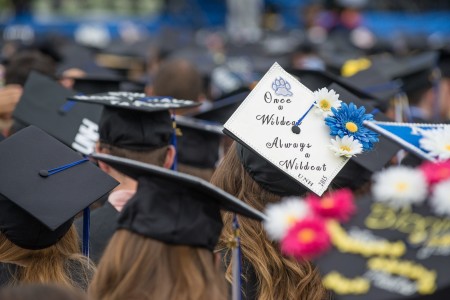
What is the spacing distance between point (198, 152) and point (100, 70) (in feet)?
8.18

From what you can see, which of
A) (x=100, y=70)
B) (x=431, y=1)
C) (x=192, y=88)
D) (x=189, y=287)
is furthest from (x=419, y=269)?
(x=431, y=1)

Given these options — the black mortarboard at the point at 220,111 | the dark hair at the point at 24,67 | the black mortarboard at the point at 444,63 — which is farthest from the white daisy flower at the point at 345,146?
the black mortarboard at the point at 444,63

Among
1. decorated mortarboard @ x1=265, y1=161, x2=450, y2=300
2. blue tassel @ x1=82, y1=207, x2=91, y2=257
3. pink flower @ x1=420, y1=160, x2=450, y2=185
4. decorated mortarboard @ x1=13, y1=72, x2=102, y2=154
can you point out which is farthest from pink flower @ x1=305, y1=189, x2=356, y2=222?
decorated mortarboard @ x1=13, y1=72, x2=102, y2=154

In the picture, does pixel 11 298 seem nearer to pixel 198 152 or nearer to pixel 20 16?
pixel 198 152

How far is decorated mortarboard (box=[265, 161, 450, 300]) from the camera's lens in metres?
Answer: 1.81

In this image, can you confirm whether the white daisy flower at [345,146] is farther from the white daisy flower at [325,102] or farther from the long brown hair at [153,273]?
the long brown hair at [153,273]

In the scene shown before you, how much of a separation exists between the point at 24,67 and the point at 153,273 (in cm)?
400

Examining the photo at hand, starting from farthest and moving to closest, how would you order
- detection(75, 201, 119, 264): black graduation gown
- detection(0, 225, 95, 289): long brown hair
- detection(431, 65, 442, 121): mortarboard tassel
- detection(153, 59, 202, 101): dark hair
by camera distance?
detection(431, 65, 442, 121): mortarboard tassel
detection(153, 59, 202, 101): dark hair
detection(75, 201, 119, 264): black graduation gown
detection(0, 225, 95, 289): long brown hair

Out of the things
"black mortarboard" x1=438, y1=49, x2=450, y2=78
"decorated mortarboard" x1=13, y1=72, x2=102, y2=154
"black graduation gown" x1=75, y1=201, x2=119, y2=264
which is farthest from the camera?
"black mortarboard" x1=438, y1=49, x2=450, y2=78

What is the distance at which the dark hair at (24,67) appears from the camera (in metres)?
5.89

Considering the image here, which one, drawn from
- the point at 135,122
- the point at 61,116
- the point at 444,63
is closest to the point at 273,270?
the point at 135,122

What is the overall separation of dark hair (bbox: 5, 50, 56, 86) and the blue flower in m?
3.34

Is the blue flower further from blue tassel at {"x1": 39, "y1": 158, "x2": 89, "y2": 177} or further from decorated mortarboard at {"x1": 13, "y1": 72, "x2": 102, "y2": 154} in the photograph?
decorated mortarboard at {"x1": 13, "y1": 72, "x2": 102, "y2": 154}

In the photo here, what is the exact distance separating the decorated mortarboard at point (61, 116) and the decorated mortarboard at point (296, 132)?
1671 millimetres
